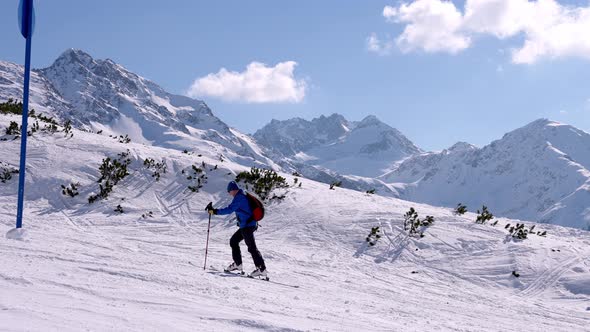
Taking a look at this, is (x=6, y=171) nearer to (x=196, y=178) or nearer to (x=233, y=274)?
(x=196, y=178)

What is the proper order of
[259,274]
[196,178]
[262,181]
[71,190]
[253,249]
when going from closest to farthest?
[259,274] → [253,249] → [71,190] → [262,181] → [196,178]

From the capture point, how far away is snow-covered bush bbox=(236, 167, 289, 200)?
1620 cm

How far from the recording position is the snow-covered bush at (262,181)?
53.2 ft

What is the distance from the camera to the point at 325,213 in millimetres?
15195

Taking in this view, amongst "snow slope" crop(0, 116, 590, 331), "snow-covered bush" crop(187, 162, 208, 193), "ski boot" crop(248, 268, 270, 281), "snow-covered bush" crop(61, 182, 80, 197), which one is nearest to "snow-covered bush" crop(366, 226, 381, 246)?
"snow slope" crop(0, 116, 590, 331)

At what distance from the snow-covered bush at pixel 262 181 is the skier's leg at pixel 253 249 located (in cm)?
668

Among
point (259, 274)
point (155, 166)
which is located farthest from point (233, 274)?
point (155, 166)

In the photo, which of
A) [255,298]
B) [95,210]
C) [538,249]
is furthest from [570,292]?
[95,210]

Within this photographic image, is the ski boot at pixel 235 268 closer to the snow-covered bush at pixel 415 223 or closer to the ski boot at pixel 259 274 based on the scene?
the ski boot at pixel 259 274

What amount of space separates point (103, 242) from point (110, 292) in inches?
200

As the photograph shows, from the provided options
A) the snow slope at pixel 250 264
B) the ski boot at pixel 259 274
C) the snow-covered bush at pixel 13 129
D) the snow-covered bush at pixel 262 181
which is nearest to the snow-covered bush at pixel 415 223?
the snow slope at pixel 250 264

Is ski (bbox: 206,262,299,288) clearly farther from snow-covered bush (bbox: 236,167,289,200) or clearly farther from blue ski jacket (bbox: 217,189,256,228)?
snow-covered bush (bbox: 236,167,289,200)

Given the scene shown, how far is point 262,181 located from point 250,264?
618cm

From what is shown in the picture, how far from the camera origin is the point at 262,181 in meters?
16.6
